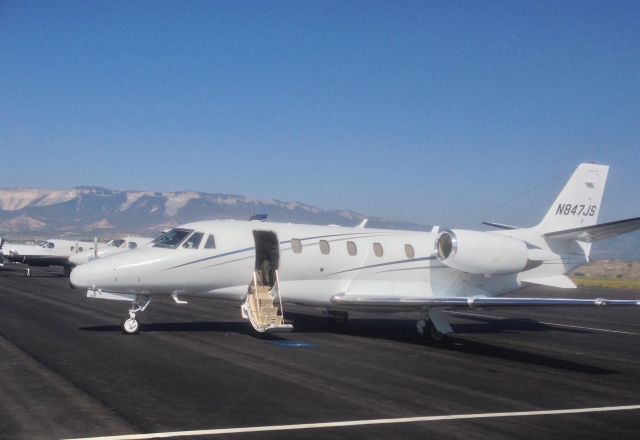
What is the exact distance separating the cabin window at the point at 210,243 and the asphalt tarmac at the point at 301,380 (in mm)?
2165

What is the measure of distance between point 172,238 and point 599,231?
37.1 feet

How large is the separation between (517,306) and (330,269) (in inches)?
199

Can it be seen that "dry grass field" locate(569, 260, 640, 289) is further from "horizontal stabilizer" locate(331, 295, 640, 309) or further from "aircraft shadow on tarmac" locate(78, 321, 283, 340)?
"aircraft shadow on tarmac" locate(78, 321, 283, 340)

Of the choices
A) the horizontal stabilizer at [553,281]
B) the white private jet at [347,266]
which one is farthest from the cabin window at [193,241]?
the horizontal stabilizer at [553,281]

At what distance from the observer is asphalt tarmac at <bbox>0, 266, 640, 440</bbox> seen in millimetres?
9266

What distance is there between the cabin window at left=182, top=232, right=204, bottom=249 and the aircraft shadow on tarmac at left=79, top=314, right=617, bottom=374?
2338mm

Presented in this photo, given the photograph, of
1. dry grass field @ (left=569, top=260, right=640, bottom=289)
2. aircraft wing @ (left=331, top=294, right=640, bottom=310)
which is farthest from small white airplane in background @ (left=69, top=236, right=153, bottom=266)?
aircraft wing @ (left=331, top=294, right=640, bottom=310)

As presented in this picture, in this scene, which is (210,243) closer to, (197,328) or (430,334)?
(197,328)

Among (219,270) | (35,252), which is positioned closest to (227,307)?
(219,270)

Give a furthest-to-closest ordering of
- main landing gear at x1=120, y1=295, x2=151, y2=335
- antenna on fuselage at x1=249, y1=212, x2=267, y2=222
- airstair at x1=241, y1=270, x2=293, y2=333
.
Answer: antenna on fuselage at x1=249, y1=212, x2=267, y2=222 < airstair at x1=241, y1=270, x2=293, y2=333 < main landing gear at x1=120, y1=295, x2=151, y2=335

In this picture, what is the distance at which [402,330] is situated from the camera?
2188 cm

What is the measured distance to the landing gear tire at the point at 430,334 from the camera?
18.9 meters

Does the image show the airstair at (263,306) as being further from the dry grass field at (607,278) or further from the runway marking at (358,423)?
the dry grass field at (607,278)

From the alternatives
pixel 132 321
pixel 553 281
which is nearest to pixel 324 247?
pixel 132 321
